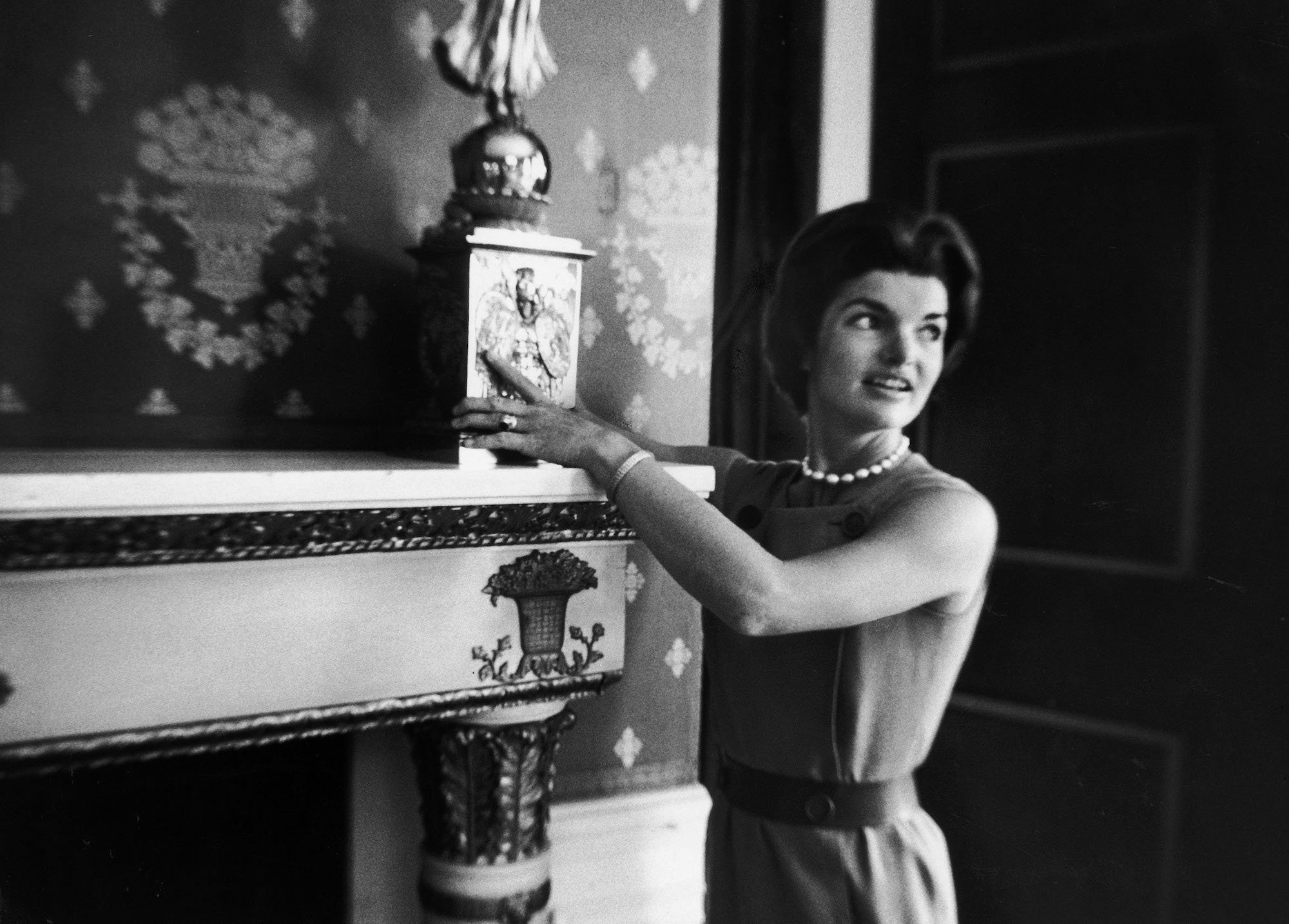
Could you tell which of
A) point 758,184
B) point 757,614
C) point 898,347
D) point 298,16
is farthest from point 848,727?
point 758,184

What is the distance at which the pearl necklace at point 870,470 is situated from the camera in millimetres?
1383

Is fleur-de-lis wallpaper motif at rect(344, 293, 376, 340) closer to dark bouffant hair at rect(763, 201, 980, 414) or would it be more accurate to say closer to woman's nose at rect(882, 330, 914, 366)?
dark bouffant hair at rect(763, 201, 980, 414)

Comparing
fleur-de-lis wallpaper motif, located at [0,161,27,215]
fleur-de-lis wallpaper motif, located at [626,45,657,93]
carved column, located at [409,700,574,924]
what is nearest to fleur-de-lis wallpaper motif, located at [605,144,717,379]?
fleur-de-lis wallpaper motif, located at [626,45,657,93]

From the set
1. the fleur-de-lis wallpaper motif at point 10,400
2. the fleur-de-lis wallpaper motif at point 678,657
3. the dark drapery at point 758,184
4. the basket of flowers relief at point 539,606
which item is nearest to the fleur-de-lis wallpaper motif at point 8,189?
the fleur-de-lis wallpaper motif at point 10,400

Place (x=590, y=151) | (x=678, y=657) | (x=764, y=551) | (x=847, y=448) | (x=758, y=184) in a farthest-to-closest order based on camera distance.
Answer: (x=758, y=184)
(x=678, y=657)
(x=590, y=151)
(x=847, y=448)
(x=764, y=551)

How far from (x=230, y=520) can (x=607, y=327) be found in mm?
819

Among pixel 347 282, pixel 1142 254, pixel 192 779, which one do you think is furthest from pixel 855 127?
pixel 192 779

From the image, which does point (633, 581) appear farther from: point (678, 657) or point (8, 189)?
point (8, 189)

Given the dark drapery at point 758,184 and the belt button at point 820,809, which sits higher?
the dark drapery at point 758,184

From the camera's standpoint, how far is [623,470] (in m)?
1.28

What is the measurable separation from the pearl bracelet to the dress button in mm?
274

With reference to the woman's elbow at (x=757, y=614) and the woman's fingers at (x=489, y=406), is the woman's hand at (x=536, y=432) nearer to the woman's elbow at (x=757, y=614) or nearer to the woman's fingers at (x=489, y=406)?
the woman's fingers at (x=489, y=406)

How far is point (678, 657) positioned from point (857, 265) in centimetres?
82

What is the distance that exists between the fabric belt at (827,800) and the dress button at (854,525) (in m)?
0.32
